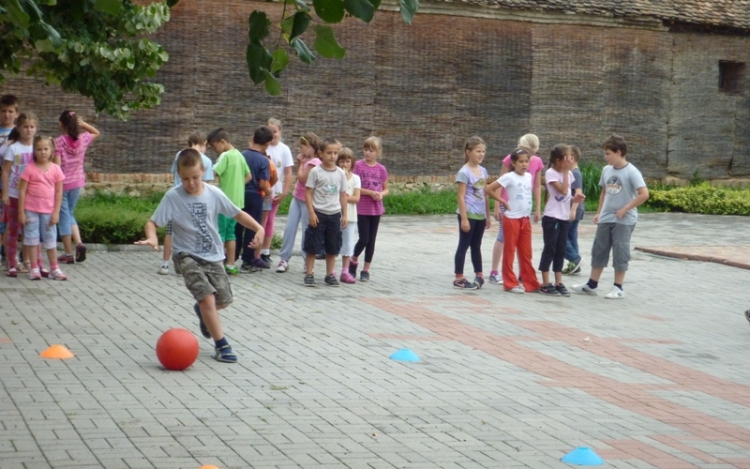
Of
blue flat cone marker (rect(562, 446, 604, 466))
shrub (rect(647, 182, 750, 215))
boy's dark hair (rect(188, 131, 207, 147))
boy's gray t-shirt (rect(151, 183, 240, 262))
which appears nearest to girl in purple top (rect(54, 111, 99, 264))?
boy's dark hair (rect(188, 131, 207, 147))

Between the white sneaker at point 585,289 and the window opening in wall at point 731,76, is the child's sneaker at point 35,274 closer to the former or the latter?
the white sneaker at point 585,289

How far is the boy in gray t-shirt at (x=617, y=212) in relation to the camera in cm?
1260

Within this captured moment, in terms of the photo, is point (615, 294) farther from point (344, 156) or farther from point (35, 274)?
point (35, 274)

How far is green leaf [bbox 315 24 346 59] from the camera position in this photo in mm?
4641

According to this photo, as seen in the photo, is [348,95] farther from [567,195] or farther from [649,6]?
[567,195]

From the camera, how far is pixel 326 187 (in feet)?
41.0

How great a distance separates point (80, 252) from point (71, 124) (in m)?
1.59

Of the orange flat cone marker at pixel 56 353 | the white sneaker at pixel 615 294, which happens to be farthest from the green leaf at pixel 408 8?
the white sneaker at pixel 615 294

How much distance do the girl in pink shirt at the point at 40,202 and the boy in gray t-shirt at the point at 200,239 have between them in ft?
13.7

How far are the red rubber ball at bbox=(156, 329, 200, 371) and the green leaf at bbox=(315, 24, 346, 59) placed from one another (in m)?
3.74

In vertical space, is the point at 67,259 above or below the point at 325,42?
below

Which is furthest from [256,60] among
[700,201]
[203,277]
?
[700,201]

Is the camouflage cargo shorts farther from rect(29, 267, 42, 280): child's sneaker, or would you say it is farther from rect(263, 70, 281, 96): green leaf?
rect(29, 267, 42, 280): child's sneaker

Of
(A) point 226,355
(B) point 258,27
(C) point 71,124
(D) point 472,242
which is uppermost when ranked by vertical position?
(B) point 258,27
